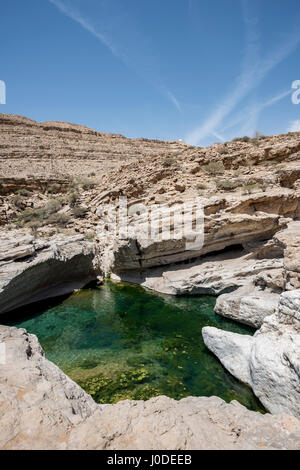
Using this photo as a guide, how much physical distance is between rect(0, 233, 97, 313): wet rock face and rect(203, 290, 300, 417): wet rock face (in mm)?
7224

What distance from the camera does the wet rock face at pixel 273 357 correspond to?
3.43 metres

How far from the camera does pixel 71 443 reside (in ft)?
5.71

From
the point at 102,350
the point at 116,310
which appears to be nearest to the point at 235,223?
the point at 116,310

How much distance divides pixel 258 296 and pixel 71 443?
6.09 meters

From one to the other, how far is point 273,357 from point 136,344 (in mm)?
3549

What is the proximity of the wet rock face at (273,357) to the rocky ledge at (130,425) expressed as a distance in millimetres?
1431

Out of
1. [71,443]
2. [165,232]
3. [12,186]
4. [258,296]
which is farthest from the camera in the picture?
[12,186]

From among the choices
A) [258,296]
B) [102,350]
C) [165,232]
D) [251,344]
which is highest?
[165,232]

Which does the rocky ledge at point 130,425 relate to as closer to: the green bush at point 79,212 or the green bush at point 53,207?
the green bush at point 79,212

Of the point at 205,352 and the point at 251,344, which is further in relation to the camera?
the point at 205,352

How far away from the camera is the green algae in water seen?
4.42 m

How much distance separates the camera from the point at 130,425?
195 centimetres

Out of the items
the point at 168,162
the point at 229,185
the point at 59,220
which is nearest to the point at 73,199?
the point at 59,220
